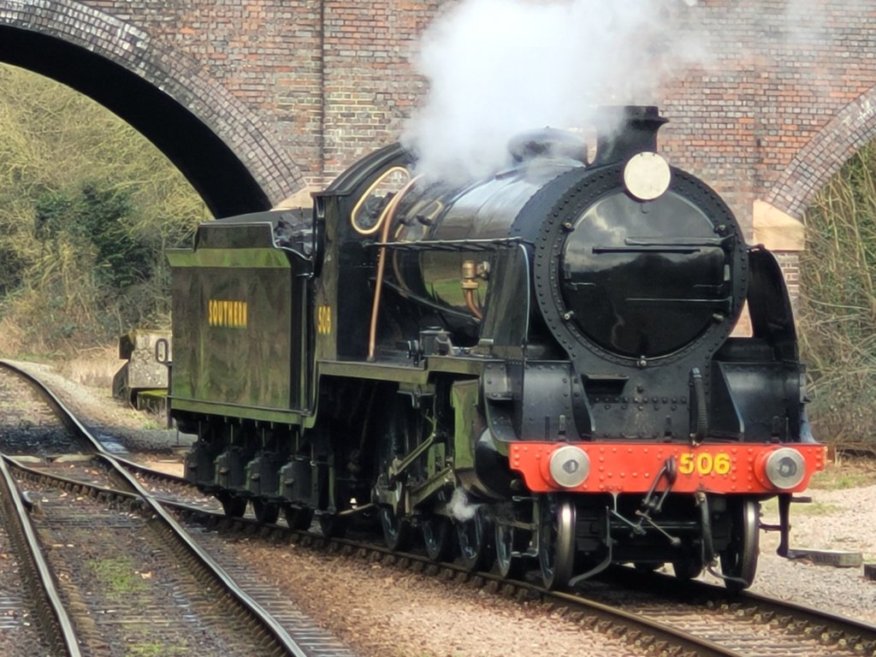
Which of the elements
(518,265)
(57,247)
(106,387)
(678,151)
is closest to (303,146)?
(678,151)

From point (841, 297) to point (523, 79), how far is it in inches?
435

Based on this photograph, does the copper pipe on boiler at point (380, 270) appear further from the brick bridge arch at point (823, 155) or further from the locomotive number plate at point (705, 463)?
the brick bridge arch at point (823, 155)

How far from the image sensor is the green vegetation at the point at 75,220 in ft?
129

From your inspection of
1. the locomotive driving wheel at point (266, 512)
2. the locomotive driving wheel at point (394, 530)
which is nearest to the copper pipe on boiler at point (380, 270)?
the locomotive driving wheel at point (394, 530)

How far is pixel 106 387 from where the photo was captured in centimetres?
2997

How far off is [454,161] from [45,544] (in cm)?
375

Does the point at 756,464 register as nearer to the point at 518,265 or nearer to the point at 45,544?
the point at 518,265

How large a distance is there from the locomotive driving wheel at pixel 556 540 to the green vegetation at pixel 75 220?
30.4 m

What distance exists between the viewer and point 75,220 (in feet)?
132

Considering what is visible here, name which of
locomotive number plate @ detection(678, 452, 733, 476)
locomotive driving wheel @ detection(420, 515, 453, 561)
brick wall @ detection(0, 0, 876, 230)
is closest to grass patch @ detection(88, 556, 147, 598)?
locomotive driving wheel @ detection(420, 515, 453, 561)

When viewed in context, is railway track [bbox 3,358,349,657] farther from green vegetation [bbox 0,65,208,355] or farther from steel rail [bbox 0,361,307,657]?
green vegetation [bbox 0,65,208,355]

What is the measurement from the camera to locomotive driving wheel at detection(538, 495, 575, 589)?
338 inches

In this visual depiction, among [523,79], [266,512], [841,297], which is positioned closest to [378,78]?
[266,512]

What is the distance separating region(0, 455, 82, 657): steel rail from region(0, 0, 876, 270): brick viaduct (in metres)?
4.37
